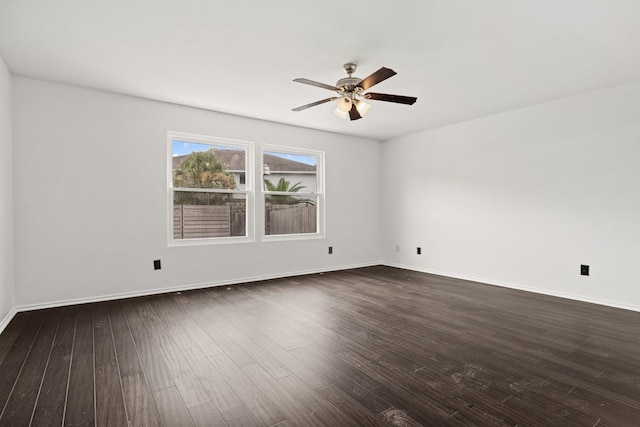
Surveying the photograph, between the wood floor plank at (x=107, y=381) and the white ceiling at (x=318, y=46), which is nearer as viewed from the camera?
the wood floor plank at (x=107, y=381)

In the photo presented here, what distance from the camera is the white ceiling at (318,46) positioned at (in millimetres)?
2211

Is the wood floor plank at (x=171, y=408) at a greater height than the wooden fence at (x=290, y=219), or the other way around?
the wooden fence at (x=290, y=219)

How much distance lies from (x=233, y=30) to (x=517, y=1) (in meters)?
1.97

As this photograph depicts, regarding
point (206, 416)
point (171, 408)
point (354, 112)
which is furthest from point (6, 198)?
point (354, 112)

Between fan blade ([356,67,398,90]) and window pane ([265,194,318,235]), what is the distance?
2625mm

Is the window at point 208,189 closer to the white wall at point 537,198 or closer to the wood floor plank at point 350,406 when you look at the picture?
the white wall at point 537,198

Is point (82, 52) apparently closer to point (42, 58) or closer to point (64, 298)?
point (42, 58)

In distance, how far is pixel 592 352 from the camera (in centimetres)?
241

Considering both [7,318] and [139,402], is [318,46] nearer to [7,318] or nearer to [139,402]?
[139,402]

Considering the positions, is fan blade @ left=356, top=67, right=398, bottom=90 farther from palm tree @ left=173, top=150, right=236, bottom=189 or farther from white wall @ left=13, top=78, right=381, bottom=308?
palm tree @ left=173, top=150, right=236, bottom=189

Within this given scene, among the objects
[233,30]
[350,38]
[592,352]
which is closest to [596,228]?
[592,352]

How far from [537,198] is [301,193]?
3361 millimetres

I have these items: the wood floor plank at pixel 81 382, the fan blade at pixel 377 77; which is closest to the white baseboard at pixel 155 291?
the wood floor plank at pixel 81 382

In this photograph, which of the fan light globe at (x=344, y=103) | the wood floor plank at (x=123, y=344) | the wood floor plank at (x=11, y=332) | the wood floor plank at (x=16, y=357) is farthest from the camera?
the fan light globe at (x=344, y=103)
